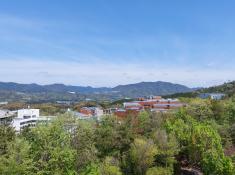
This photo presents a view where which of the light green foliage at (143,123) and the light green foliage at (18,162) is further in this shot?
the light green foliage at (143,123)

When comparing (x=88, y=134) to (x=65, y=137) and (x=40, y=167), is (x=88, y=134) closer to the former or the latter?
(x=65, y=137)

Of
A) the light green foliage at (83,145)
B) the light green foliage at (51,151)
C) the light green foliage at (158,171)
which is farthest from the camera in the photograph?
the light green foliage at (83,145)

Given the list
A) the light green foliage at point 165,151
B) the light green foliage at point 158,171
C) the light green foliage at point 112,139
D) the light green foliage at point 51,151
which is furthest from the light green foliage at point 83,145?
the light green foliage at point 165,151

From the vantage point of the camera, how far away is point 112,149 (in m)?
37.6

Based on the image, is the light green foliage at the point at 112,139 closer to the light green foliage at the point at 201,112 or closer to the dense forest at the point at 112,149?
the dense forest at the point at 112,149

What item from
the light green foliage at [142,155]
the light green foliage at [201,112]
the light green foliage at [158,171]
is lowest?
the light green foliage at [158,171]

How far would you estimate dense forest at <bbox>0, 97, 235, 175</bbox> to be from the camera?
2823 centimetres

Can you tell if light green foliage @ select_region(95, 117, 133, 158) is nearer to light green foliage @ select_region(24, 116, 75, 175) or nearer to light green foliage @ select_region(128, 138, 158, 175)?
light green foliage @ select_region(128, 138, 158, 175)

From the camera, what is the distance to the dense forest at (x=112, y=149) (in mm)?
28234

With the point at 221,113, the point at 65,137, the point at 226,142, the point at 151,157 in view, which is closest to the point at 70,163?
the point at 65,137

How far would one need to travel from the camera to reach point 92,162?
32.2 metres

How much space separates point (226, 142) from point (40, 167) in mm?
25007

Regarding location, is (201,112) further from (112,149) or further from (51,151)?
(51,151)

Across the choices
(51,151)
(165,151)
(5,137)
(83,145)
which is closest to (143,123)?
(165,151)
